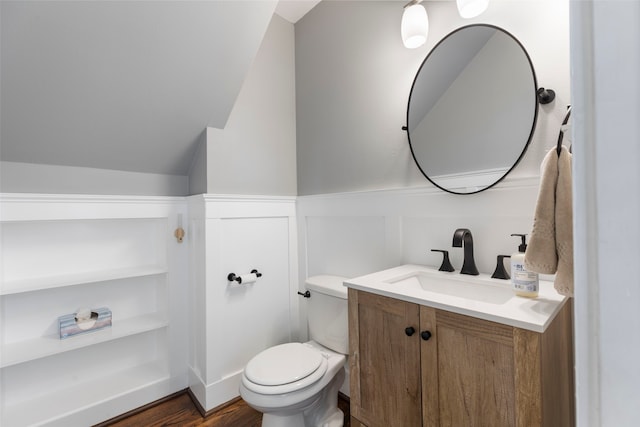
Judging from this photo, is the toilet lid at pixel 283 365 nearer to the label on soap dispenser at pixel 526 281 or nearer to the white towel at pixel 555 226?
the label on soap dispenser at pixel 526 281

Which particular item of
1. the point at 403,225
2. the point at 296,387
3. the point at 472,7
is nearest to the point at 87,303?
the point at 296,387

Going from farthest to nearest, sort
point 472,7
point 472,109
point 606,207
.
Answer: point 472,109 < point 472,7 < point 606,207

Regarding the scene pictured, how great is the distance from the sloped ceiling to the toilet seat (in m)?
1.35

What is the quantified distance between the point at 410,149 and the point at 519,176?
50 centimetres

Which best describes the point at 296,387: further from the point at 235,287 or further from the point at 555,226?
the point at 555,226

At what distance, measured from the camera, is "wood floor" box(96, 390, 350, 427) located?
5.35ft

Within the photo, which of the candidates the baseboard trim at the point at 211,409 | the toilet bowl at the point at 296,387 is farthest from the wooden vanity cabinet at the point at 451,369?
the baseboard trim at the point at 211,409

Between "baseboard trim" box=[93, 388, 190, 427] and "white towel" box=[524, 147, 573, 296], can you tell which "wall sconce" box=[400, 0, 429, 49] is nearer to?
"white towel" box=[524, 147, 573, 296]

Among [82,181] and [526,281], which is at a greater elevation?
[82,181]

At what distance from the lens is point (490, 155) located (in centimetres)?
124

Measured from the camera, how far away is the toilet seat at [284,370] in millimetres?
1300

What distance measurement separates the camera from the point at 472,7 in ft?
3.88

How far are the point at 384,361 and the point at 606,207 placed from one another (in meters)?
0.96

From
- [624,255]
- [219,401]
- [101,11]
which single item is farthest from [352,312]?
[101,11]
